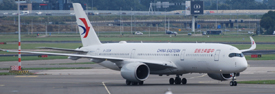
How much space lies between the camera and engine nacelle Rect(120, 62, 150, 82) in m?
36.7

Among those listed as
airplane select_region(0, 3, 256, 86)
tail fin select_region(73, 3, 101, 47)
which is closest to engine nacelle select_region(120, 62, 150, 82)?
airplane select_region(0, 3, 256, 86)

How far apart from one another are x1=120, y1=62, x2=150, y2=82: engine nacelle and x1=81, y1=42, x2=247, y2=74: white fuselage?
1500 millimetres

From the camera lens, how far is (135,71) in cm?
3650

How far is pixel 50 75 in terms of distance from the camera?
48.7 meters

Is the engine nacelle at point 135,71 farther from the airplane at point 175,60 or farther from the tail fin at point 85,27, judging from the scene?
the tail fin at point 85,27

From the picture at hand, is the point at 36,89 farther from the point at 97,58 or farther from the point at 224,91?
the point at 224,91

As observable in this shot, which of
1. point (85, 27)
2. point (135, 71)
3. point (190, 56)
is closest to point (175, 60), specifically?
point (190, 56)

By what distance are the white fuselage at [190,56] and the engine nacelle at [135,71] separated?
1500 millimetres

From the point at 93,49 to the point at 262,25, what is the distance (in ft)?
501

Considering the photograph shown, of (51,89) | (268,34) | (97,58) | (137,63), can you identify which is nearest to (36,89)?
(51,89)

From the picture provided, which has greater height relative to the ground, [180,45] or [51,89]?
[180,45]

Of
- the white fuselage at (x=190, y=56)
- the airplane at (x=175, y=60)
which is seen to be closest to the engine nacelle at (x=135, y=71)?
the airplane at (x=175, y=60)

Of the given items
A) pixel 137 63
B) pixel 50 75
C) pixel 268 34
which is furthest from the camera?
pixel 268 34

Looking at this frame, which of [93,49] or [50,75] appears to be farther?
[50,75]
